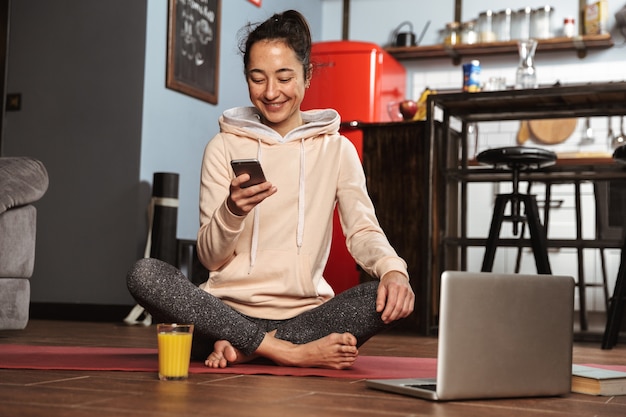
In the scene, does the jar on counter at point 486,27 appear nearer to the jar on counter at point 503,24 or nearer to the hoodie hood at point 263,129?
the jar on counter at point 503,24

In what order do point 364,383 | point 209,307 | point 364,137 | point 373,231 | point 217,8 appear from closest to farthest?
point 364,383, point 209,307, point 373,231, point 364,137, point 217,8

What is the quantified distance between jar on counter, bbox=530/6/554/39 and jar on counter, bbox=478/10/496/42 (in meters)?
0.27

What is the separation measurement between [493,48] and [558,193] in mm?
A: 1123

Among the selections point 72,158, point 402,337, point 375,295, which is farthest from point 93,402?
point 72,158

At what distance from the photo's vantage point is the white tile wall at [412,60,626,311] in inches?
215

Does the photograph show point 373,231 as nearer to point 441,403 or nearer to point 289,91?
point 289,91

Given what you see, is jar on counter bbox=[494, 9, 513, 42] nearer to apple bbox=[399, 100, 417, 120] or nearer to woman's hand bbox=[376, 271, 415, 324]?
apple bbox=[399, 100, 417, 120]

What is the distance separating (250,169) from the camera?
65.4 inches

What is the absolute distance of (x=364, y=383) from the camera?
1.73m

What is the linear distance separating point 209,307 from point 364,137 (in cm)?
229

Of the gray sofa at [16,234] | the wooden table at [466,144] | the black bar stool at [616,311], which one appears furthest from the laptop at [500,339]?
the wooden table at [466,144]

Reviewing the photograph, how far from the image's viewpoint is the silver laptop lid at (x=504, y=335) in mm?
1449

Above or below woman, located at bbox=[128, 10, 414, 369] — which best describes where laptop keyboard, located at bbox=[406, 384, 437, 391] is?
below

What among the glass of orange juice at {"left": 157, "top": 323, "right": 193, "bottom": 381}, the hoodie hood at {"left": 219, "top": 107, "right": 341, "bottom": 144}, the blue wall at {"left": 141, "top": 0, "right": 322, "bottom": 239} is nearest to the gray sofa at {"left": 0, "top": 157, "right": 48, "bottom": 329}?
the blue wall at {"left": 141, "top": 0, "right": 322, "bottom": 239}
